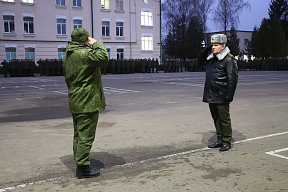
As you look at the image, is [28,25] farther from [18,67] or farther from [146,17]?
[146,17]

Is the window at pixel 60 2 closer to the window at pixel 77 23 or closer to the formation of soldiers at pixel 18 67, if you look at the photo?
the window at pixel 77 23

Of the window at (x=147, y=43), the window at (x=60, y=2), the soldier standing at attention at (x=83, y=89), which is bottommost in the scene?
the soldier standing at attention at (x=83, y=89)

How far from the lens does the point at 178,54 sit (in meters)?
61.2

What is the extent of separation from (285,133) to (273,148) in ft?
4.34

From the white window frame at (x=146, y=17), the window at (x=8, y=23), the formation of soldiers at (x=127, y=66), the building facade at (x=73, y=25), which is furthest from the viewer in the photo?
the white window frame at (x=146, y=17)

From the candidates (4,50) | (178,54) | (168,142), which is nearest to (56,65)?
(4,50)

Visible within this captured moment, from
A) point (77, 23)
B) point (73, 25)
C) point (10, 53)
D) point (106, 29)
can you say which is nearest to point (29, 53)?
point (10, 53)

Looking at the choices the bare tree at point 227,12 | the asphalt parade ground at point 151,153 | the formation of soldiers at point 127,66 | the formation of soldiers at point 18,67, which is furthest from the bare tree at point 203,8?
the asphalt parade ground at point 151,153

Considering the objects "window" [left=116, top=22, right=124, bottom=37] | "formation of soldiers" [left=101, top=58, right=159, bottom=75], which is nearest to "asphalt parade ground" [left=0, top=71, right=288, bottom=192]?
"formation of soldiers" [left=101, top=58, right=159, bottom=75]

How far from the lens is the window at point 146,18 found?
4447cm

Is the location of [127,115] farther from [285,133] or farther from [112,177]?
[112,177]

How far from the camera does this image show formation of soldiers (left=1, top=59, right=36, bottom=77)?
30.7 meters

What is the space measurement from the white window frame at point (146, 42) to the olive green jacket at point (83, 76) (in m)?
40.6

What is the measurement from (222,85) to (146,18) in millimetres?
40171
